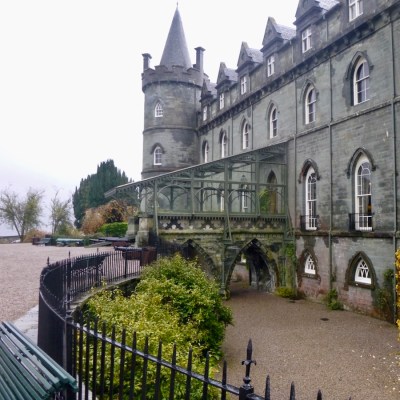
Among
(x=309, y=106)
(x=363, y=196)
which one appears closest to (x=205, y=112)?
(x=309, y=106)

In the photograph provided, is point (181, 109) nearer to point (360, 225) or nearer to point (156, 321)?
point (360, 225)

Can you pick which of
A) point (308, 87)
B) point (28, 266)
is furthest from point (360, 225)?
point (28, 266)

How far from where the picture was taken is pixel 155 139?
31688mm

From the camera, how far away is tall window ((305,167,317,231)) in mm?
19781

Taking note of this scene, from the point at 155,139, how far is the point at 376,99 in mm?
19001

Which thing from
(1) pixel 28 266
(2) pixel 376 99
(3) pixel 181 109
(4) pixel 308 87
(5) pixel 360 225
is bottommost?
(1) pixel 28 266

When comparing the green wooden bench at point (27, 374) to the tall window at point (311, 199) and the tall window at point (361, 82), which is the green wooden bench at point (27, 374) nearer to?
the tall window at point (361, 82)

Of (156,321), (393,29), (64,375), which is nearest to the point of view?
(64,375)

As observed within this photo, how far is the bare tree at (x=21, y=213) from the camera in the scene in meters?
55.1

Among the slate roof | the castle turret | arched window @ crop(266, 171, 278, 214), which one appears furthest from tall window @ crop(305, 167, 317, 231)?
the castle turret

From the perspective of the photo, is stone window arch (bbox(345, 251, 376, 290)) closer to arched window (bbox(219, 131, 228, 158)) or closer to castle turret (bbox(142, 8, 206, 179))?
arched window (bbox(219, 131, 228, 158))

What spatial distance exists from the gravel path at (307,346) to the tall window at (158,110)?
17.5 meters

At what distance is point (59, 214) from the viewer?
56562 mm

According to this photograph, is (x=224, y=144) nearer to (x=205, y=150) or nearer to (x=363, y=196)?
(x=205, y=150)
